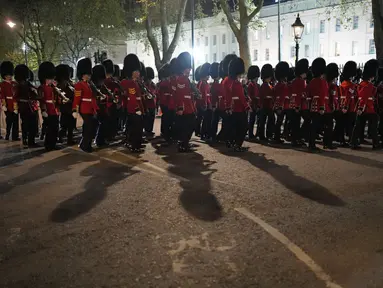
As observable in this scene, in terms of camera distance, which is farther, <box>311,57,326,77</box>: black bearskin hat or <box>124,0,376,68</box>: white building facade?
<box>124,0,376,68</box>: white building facade

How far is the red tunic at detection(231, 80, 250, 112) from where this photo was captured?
10.5m

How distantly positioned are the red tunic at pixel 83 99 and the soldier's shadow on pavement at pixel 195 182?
1943 millimetres

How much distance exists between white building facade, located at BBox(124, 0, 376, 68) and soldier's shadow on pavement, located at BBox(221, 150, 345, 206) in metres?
37.9

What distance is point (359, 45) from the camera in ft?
164

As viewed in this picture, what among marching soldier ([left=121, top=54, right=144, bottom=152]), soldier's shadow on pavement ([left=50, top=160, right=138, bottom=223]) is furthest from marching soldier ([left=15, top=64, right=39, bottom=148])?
soldier's shadow on pavement ([left=50, top=160, right=138, bottom=223])

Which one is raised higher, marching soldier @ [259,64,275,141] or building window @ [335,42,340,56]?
building window @ [335,42,340,56]

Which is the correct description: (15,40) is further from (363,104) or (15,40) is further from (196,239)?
(196,239)

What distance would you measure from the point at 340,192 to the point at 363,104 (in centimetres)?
438

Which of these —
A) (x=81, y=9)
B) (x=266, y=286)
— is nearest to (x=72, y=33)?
(x=81, y=9)

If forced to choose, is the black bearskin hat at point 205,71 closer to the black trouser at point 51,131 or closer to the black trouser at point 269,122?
the black trouser at point 269,122

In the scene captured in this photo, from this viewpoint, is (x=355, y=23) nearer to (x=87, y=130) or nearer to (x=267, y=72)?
(x=267, y=72)

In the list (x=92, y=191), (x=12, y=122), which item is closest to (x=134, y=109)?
(x=92, y=191)

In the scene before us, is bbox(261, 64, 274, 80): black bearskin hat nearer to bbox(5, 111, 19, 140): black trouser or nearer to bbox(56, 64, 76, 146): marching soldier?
bbox(56, 64, 76, 146): marching soldier

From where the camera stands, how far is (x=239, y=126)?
35.1 ft
